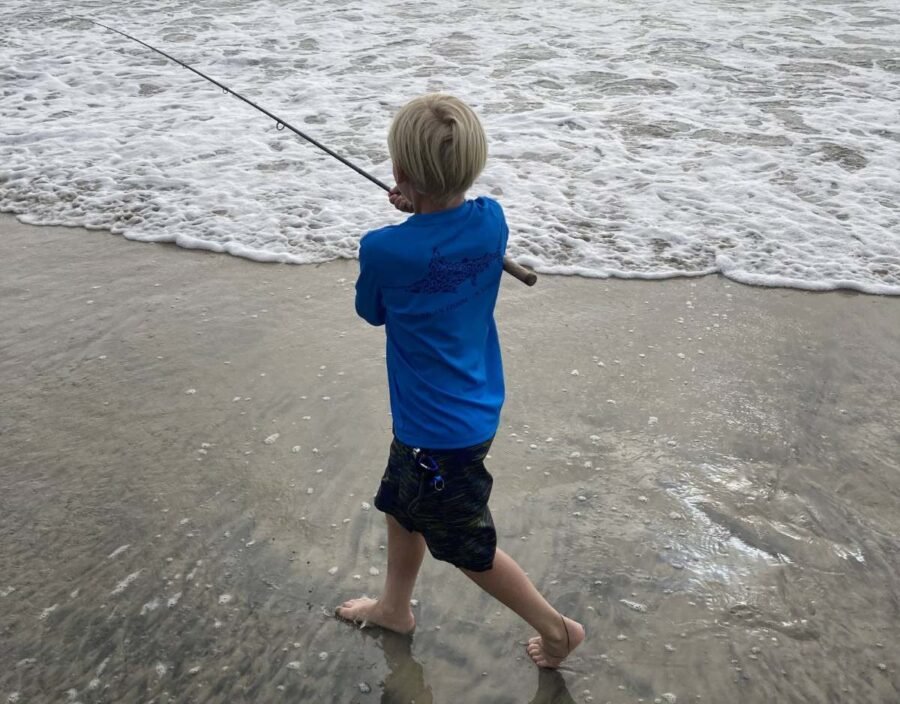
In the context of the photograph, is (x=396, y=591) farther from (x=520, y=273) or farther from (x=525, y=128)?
(x=525, y=128)

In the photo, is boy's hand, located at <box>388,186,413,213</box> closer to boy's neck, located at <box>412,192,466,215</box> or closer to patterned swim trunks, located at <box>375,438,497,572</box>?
boy's neck, located at <box>412,192,466,215</box>

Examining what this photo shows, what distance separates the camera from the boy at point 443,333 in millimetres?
1785

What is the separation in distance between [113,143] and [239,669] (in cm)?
492

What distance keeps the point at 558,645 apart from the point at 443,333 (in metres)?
0.80

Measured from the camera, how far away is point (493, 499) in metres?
2.81

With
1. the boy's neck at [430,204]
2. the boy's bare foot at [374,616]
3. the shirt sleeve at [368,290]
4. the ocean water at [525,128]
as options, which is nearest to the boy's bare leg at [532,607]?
the boy's bare foot at [374,616]

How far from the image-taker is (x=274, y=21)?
10.4 meters

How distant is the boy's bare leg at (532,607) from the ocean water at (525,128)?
99.3 inches

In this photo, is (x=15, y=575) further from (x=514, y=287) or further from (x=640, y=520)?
(x=514, y=287)

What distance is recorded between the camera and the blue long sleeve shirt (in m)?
1.85

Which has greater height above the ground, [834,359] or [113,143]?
[834,359]

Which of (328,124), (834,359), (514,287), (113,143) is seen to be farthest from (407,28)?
(834,359)

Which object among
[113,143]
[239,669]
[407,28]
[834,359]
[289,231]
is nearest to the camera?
[239,669]

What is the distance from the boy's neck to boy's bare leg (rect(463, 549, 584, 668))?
76cm
